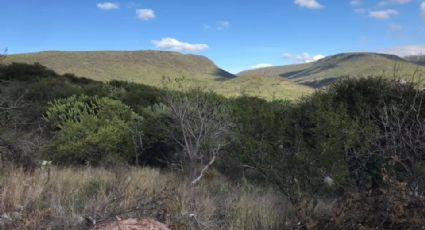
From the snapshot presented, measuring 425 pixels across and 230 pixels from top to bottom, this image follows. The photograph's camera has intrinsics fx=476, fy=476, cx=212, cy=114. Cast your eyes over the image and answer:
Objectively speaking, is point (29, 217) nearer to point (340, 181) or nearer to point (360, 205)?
point (360, 205)

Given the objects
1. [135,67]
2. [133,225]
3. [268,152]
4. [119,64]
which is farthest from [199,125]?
[119,64]

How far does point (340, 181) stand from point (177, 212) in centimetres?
300

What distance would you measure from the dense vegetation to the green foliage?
0.03 meters

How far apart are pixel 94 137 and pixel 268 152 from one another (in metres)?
4.93

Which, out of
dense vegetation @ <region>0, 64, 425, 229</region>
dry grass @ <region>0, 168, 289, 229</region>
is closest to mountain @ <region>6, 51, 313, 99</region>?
dense vegetation @ <region>0, 64, 425, 229</region>

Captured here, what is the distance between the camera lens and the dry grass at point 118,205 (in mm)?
5312

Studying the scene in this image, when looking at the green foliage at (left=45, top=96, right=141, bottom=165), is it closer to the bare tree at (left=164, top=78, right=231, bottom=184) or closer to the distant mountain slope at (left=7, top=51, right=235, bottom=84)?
the bare tree at (left=164, top=78, right=231, bottom=184)

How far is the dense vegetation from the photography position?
220 inches

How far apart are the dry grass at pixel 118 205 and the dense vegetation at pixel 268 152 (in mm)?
28

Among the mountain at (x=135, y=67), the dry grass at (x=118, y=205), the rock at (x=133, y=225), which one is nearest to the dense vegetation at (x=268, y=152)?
the dry grass at (x=118, y=205)

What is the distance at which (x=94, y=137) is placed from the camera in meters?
11.4

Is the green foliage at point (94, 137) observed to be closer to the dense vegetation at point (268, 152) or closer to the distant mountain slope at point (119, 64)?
the dense vegetation at point (268, 152)

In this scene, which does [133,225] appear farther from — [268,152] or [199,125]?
[199,125]

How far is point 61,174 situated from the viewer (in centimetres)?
812
